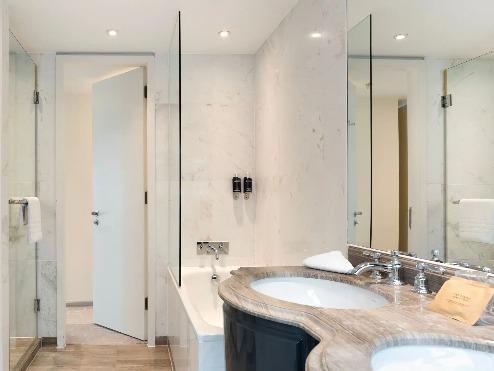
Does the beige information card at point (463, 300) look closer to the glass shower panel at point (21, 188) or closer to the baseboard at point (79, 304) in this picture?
the glass shower panel at point (21, 188)

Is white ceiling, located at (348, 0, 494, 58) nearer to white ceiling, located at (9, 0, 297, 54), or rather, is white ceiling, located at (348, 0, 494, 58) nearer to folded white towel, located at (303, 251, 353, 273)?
folded white towel, located at (303, 251, 353, 273)

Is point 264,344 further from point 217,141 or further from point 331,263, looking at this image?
point 217,141

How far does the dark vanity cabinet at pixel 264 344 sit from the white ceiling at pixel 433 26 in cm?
93

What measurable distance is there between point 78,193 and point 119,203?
117 cm

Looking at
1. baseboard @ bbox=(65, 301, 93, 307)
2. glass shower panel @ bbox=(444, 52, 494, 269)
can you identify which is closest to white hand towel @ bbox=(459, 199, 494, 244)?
glass shower panel @ bbox=(444, 52, 494, 269)

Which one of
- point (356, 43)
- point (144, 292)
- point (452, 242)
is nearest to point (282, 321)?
point (452, 242)

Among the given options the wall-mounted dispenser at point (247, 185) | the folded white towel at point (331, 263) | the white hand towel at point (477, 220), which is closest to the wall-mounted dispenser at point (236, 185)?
the wall-mounted dispenser at point (247, 185)

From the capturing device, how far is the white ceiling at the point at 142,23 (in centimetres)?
297

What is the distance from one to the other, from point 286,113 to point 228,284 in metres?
1.69

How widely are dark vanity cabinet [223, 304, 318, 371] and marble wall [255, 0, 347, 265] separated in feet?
3.13

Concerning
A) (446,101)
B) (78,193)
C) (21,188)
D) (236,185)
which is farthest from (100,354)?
(446,101)

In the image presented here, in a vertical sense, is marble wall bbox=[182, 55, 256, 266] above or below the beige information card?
above

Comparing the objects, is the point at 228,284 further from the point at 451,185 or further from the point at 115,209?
the point at 115,209

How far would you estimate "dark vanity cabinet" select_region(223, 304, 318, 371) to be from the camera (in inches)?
50.9
